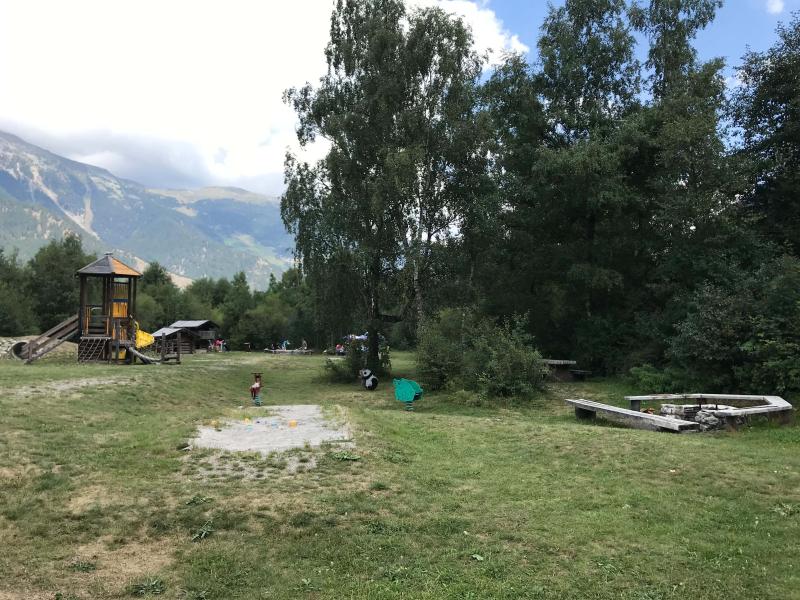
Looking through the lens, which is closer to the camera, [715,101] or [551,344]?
[715,101]

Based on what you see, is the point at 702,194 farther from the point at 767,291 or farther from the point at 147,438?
the point at 147,438

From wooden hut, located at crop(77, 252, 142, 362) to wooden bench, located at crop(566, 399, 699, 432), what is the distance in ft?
61.6

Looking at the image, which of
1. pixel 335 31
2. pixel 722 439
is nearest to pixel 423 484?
pixel 722 439

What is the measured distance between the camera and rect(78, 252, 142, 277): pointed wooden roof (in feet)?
77.6

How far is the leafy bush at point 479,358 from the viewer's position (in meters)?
16.9

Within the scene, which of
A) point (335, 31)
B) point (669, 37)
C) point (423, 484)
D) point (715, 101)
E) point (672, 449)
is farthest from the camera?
point (335, 31)

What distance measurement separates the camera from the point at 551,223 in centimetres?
2434

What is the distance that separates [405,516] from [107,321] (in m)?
21.6

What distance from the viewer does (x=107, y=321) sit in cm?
2377

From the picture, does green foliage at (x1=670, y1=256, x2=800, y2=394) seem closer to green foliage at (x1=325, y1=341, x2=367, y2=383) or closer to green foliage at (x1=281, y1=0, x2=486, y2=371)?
green foliage at (x1=281, y1=0, x2=486, y2=371)

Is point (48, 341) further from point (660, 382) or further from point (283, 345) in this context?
point (283, 345)

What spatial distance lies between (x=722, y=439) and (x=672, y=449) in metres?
1.78

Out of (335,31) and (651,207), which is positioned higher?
(335,31)

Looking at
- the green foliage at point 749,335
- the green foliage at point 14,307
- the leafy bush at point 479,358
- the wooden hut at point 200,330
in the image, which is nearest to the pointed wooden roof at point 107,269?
the leafy bush at point 479,358
